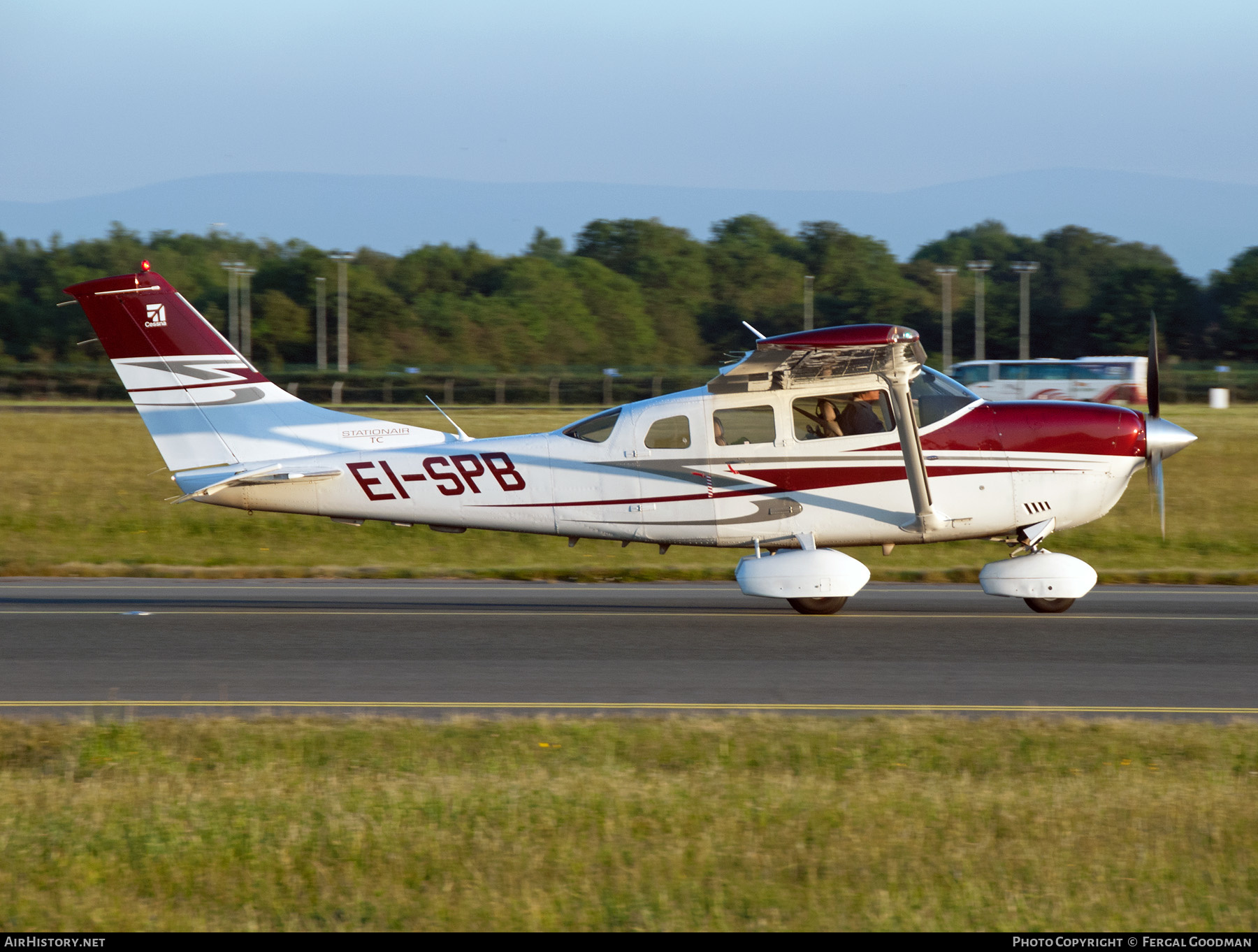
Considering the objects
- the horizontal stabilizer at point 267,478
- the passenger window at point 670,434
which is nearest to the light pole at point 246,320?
the horizontal stabilizer at point 267,478

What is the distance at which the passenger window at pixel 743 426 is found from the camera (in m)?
11.4

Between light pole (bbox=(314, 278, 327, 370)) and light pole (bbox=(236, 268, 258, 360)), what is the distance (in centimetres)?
322

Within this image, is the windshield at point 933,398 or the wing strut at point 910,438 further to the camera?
the windshield at point 933,398

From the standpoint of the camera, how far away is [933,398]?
37.4 feet

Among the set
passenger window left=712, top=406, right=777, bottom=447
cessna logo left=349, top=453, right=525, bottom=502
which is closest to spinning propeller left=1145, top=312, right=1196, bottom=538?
passenger window left=712, top=406, right=777, bottom=447

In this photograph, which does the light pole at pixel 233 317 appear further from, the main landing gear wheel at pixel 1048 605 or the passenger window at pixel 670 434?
the main landing gear wheel at pixel 1048 605

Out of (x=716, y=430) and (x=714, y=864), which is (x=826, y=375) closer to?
(x=716, y=430)

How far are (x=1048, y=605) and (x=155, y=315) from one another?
8.65 meters

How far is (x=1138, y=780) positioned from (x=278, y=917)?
3866mm

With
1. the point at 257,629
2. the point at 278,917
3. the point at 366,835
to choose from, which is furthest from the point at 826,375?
the point at 278,917

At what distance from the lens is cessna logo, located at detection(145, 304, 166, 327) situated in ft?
38.8

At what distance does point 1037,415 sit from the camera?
37.5 ft

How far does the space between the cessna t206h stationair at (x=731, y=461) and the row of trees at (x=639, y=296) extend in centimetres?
5283

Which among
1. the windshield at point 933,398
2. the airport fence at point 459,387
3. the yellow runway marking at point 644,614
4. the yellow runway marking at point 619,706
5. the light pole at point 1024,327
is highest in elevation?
the light pole at point 1024,327
